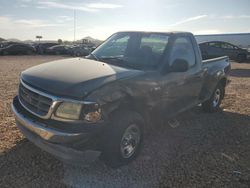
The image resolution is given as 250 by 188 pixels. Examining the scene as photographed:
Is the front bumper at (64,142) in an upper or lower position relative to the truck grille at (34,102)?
lower

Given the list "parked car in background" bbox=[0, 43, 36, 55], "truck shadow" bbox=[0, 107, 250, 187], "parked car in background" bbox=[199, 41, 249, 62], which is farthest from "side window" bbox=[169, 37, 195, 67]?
"parked car in background" bbox=[0, 43, 36, 55]

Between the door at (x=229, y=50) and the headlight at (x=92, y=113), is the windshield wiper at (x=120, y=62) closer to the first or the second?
the headlight at (x=92, y=113)

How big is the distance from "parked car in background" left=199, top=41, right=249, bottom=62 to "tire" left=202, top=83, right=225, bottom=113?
12583 mm

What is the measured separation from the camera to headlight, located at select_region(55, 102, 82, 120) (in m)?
3.23

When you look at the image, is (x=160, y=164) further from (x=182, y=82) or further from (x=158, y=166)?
(x=182, y=82)

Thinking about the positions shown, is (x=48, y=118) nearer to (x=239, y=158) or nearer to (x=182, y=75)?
(x=182, y=75)

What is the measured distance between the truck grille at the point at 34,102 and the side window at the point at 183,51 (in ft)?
7.21

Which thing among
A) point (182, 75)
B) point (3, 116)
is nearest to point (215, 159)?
point (182, 75)

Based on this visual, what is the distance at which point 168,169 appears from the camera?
4.02m

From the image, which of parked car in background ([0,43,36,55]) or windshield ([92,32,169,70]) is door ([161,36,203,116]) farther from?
parked car in background ([0,43,36,55])

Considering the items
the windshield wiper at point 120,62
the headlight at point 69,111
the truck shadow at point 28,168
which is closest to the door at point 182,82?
the windshield wiper at point 120,62

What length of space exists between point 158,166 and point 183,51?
2287 mm

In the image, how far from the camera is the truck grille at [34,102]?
3.37 metres

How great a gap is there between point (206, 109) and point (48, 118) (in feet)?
15.5
